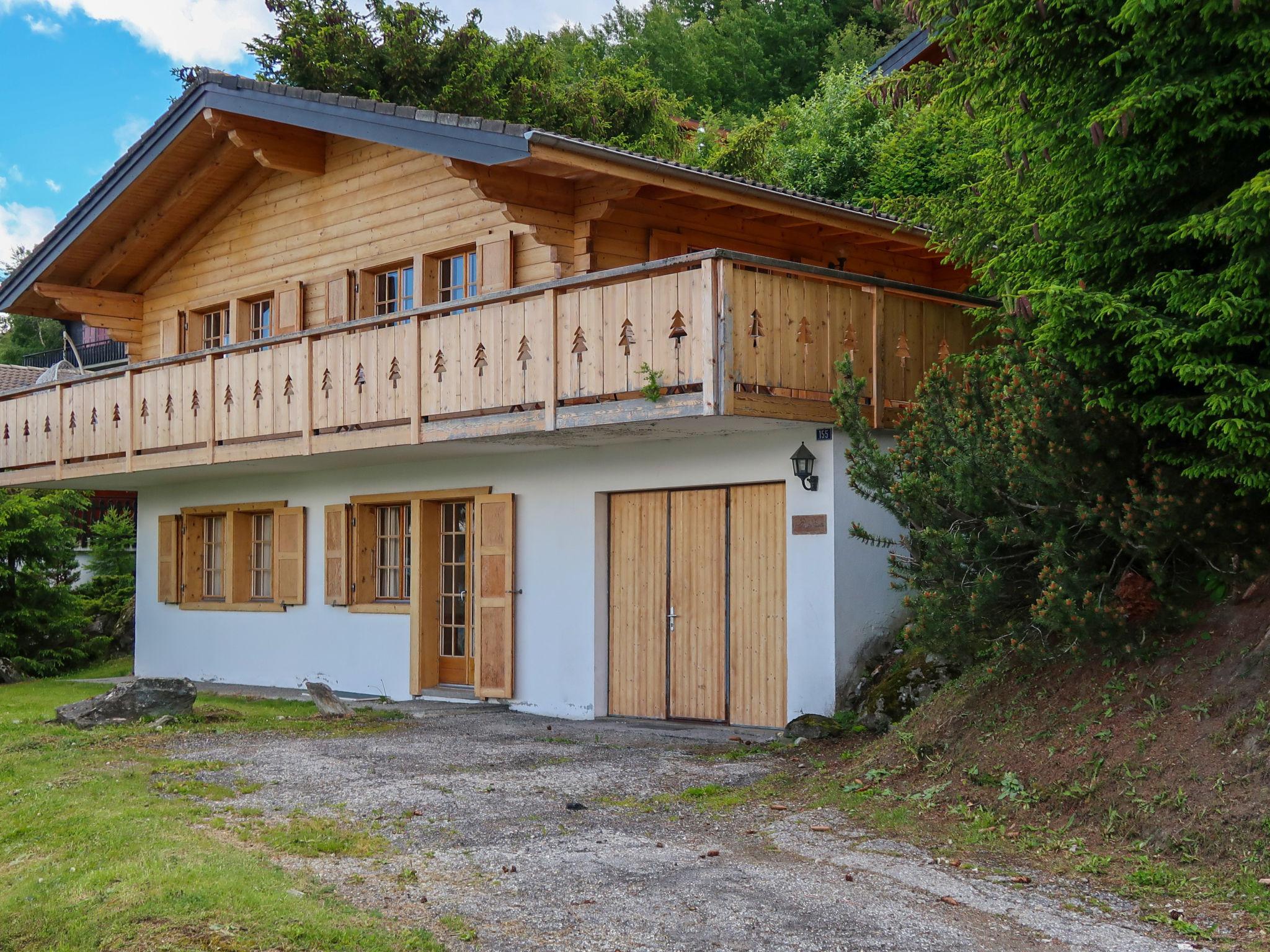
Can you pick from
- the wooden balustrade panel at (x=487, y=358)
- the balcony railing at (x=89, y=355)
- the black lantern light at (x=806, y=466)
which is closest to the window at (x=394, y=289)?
the wooden balustrade panel at (x=487, y=358)

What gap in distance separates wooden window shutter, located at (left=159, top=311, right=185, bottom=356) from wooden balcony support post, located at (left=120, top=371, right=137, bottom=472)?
2.46 metres

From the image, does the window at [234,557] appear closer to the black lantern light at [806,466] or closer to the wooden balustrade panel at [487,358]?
the wooden balustrade panel at [487,358]

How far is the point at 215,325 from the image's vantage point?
754 inches

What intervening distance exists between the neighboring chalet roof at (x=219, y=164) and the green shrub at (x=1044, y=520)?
4.10 m

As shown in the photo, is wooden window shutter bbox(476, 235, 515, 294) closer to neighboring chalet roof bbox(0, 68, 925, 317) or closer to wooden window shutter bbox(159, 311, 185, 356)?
neighboring chalet roof bbox(0, 68, 925, 317)

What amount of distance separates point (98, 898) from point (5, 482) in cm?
1462

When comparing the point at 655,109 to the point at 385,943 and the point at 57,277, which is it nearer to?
the point at 57,277

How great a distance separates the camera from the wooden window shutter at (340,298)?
1631 cm

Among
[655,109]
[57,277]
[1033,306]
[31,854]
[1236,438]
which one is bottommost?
[31,854]

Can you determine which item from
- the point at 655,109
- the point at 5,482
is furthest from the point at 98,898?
the point at 655,109

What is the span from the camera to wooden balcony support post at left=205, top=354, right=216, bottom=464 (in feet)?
51.1

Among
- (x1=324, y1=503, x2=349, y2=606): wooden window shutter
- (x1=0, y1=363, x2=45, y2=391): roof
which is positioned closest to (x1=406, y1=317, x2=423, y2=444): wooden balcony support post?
(x1=324, y1=503, x2=349, y2=606): wooden window shutter

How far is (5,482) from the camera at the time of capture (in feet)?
63.3

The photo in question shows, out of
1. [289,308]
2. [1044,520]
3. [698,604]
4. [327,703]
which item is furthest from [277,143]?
[1044,520]
